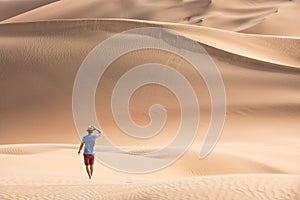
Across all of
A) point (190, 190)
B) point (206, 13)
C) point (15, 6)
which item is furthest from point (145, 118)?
point (15, 6)

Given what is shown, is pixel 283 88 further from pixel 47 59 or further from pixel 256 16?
pixel 256 16

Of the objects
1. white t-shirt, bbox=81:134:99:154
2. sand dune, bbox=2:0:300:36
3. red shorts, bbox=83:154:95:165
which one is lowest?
red shorts, bbox=83:154:95:165

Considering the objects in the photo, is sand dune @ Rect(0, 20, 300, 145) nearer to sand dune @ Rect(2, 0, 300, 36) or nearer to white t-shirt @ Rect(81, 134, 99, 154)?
white t-shirt @ Rect(81, 134, 99, 154)

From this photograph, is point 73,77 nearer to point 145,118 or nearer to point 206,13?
point 145,118

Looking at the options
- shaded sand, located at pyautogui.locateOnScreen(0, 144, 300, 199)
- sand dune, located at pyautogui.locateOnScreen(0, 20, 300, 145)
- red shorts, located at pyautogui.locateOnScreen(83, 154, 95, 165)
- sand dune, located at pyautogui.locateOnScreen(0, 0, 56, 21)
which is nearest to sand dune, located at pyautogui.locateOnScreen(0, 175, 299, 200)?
shaded sand, located at pyautogui.locateOnScreen(0, 144, 300, 199)

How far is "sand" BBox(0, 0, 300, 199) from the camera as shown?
5813 mm

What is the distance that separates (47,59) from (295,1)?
19375 mm

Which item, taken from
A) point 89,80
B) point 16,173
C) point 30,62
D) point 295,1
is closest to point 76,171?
point 16,173

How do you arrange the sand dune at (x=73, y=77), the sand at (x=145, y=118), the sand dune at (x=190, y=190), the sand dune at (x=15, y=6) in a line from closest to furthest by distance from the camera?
the sand dune at (x=190, y=190) < the sand at (x=145, y=118) < the sand dune at (x=73, y=77) < the sand dune at (x=15, y=6)

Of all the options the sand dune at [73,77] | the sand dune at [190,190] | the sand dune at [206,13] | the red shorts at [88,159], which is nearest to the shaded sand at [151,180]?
the sand dune at [190,190]

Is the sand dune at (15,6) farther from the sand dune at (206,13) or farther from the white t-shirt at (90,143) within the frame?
the white t-shirt at (90,143)

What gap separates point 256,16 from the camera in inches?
1142

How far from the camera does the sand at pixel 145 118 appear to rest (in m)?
5.81

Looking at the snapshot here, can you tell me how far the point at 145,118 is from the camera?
13.9 meters
